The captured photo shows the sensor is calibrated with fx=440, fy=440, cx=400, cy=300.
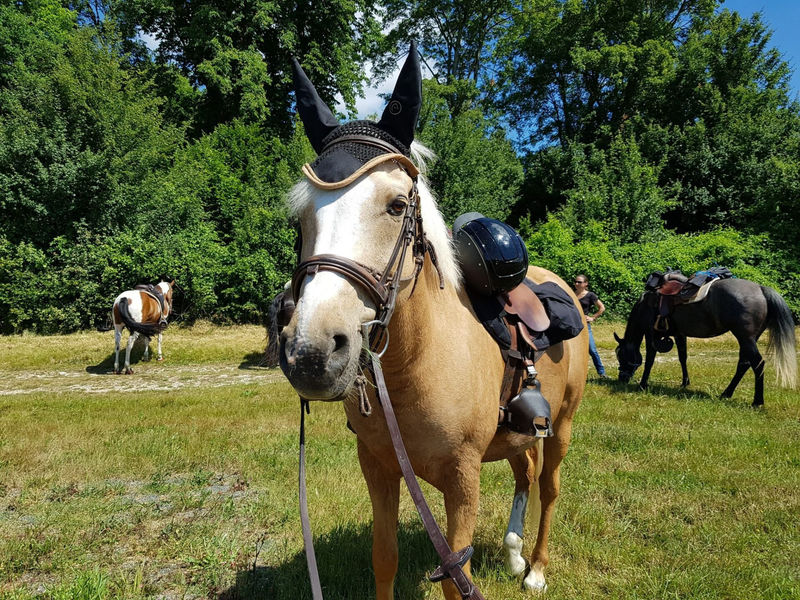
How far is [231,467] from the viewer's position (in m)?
5.07

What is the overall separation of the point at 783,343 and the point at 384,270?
8.67 metres

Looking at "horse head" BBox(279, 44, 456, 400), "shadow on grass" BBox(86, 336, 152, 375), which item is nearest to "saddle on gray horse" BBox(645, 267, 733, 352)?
"horse head" BBox(279, 44, 456, 400)

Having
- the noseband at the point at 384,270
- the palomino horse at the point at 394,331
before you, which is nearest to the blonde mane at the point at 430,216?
the palomino horse at the point at 394,331

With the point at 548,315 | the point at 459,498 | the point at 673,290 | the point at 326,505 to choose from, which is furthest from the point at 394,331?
the point at 673,290

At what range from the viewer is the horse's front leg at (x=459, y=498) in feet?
6.73

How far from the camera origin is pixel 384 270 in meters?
1.54

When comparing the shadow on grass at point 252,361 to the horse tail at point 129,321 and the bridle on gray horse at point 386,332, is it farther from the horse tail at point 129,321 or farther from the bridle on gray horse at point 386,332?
the bridle on gray horse at point 386,332

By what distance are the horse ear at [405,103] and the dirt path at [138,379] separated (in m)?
9.32

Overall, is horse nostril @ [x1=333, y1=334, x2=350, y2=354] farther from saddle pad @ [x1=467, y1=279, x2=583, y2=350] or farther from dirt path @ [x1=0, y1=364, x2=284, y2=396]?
dirt path @ [x1=0, y1=364, x2=284, y2=396]

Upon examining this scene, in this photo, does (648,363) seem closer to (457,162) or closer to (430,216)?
(430,216)

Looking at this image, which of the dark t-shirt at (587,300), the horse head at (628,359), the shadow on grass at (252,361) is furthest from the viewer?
the shadow on grass at (252,361)

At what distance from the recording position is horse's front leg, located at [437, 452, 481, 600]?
80.7 inches

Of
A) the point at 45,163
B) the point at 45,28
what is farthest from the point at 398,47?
the point at 45,163

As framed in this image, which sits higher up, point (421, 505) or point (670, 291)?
point (670, 291)
